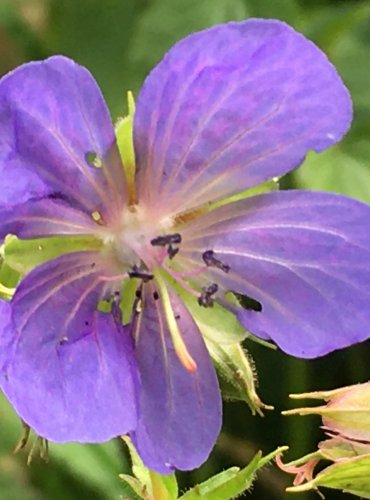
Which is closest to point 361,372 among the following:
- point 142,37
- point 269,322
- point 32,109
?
point 142,37

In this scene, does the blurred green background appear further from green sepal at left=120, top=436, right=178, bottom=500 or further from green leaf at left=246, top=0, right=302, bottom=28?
green sepal at left=120, top=436, right=178, bottom=500

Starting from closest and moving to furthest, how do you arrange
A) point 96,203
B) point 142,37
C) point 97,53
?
point 96,203
point 142,37
point 97,53

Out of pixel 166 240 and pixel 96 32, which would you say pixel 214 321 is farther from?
pixel 96 32

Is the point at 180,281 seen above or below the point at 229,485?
above

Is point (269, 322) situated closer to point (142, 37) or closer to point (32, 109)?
point (32, 109)

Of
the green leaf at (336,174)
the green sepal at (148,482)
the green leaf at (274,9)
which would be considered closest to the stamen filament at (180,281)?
the green sepal at (148,482)

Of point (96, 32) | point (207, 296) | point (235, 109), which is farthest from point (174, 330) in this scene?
point (96, 32)
